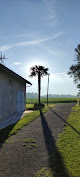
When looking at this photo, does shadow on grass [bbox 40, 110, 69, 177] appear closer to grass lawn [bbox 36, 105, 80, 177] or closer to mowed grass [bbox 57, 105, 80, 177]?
grass lawn [bbox 36, 105, 80, 177]

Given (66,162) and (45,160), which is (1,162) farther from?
(66,162)

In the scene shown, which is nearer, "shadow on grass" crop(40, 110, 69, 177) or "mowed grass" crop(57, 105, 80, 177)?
"shadow on grass" crop(40, 110, 69, 177)

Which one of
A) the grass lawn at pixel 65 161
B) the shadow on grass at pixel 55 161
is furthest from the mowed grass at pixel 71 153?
the shadow on grass at pixel 55 161

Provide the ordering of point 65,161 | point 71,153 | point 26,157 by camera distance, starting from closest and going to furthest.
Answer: point 65,161, point 26,157, point 71,153

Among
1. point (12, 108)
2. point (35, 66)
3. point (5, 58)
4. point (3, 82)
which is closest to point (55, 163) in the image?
point (3, 82)

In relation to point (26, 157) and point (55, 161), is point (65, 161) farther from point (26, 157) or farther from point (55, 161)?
point (26, 157)

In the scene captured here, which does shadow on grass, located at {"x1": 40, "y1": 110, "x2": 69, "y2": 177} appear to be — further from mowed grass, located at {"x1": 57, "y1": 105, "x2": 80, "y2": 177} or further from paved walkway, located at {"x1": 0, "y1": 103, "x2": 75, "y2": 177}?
mowed grass, located at {"x1": 57, "y1": 105, "x2": 80, "y2": 177}

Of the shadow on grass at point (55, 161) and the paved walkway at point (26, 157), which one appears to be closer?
the shadow on grass at point (55, 161)

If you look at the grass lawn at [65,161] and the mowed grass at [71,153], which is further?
the mowed grass at [71,153]

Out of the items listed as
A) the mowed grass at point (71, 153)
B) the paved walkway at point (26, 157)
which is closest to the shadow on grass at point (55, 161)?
the paved walkway at point (26, 157)

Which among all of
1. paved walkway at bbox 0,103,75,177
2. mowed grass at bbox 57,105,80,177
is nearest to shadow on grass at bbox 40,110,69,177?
paved walkway at bbox 0,103,75,177

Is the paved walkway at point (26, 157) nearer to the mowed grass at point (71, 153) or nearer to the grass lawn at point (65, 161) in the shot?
the grass lawn at point (65, 161)

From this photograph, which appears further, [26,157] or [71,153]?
[71,153]

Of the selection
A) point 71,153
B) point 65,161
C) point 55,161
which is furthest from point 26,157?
point 71,153
